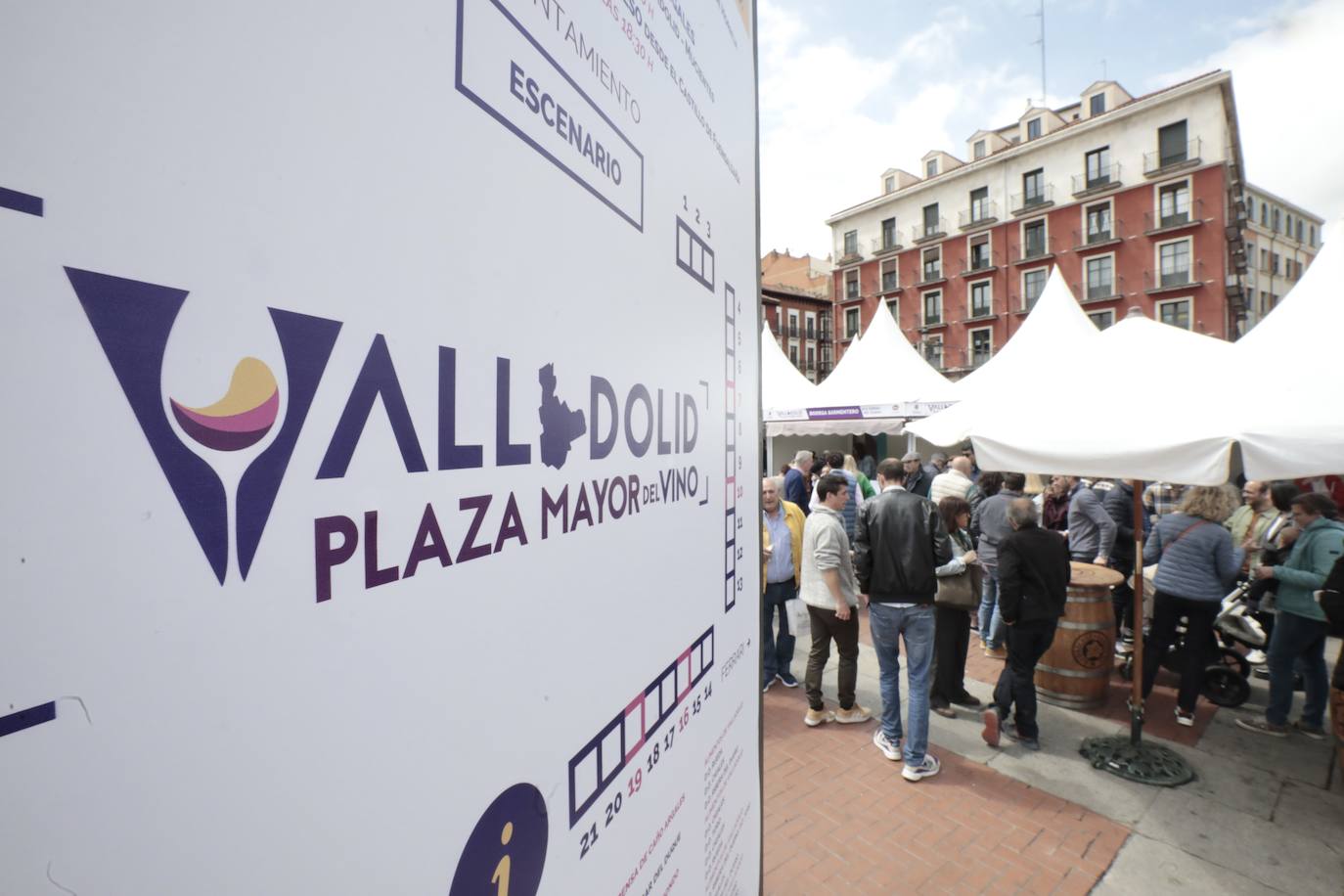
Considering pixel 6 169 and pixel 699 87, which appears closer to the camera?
pixel 6 169

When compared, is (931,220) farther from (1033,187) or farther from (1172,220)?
(1172,220)

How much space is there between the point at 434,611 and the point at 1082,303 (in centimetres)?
3377

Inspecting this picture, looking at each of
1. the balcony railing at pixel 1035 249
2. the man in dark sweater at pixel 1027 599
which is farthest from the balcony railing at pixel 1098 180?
the man in dark sweater at pixel 1027 599

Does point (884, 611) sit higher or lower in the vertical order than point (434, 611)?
lower

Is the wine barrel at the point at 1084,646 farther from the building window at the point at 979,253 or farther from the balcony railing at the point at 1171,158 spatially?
the building window at the point at 979,253

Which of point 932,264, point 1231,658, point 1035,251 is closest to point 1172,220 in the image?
point 1035,251

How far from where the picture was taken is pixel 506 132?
76 centimetres

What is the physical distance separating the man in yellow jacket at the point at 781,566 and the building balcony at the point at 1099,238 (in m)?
30.3

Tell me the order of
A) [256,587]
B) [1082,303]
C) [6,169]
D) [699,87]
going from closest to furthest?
[6,169] < [256,587] < [699,87] < [1082,303]

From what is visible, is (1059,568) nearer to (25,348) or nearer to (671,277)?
(671,277)

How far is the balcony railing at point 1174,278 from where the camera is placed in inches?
985

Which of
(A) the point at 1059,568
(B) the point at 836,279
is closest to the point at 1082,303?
(B) the point at 836,279

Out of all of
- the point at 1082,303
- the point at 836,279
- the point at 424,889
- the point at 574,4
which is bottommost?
the point at 424,889

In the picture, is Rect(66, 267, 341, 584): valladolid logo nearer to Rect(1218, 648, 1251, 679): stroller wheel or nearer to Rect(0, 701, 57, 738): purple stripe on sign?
Rect(0, 701, 57, 738): purple stripe on sign
